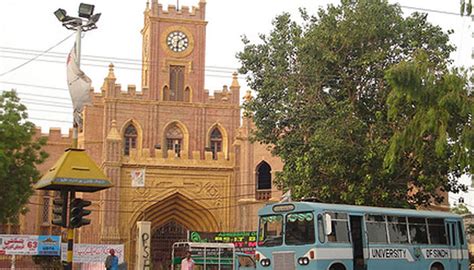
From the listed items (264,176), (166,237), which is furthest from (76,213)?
(166,237)

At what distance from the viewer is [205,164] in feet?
123

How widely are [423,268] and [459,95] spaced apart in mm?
6629

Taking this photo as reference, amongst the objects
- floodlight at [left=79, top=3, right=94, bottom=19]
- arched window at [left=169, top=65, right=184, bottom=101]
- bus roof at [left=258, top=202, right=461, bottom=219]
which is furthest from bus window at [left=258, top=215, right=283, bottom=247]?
arched window at [left=169, top=65, right=184, bottom=101]

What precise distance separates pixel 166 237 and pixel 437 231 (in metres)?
20.6

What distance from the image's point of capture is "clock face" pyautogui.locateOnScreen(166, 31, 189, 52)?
41969 mm

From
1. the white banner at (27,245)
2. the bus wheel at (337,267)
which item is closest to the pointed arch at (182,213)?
the white banner at (27,245)

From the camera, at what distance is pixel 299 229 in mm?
17156

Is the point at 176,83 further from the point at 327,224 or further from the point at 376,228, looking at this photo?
the point at 327,224

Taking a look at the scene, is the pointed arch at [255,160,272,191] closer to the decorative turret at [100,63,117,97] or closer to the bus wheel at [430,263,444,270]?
the decorative turret at [100,63,117,97]

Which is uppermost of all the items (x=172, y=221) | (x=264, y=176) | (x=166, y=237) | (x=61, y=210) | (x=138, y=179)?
(x=264, y=176)

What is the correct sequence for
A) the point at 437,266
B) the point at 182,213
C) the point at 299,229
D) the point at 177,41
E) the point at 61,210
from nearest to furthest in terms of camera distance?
the point at 61,210
the point at 299,229
the point at 437,266
the point at 182,213
the point at 177,41

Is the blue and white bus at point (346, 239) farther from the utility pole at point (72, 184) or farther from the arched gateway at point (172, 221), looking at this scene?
the arched gateway at point (172, 221)

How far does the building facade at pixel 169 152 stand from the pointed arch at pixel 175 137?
56 mm

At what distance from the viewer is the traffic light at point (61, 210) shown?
44.9 ft
